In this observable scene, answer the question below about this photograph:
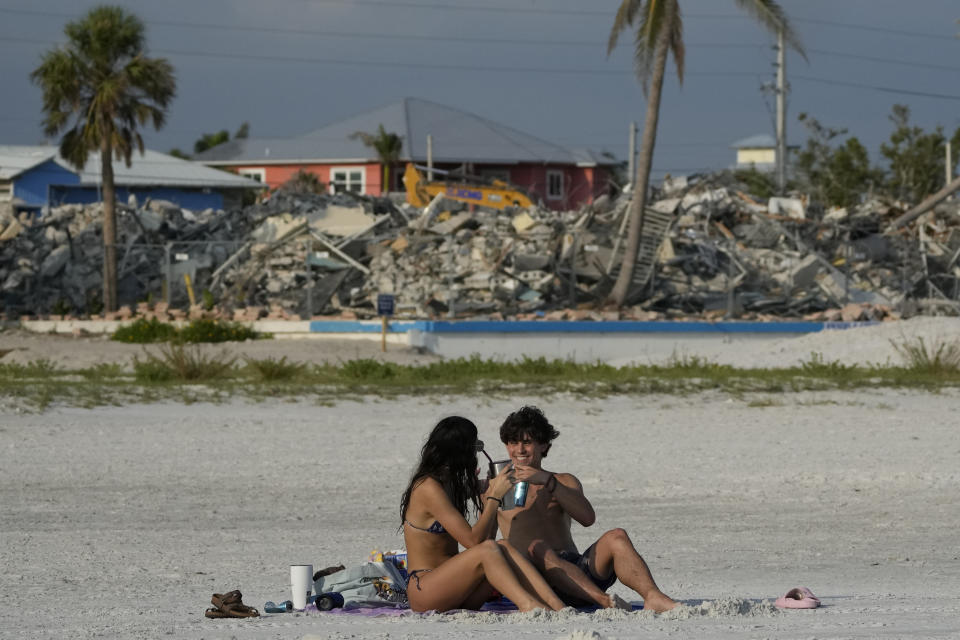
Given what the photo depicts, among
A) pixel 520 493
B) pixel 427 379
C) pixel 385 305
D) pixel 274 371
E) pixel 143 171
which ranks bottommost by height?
pixel 427 379

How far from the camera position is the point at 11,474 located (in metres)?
12.0

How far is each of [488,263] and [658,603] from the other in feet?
71.2

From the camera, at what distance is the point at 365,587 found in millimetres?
6980

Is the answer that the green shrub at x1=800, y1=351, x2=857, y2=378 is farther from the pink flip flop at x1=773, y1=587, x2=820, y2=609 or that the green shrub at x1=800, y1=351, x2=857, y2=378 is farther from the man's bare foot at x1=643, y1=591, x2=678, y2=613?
the man's bare foot at x1=643, y1=591, x2=678, y2=613

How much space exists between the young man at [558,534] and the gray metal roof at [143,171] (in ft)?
128

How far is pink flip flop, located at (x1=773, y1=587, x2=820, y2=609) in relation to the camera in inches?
268

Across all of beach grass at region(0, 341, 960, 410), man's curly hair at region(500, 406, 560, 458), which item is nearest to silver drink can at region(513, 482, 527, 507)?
man's curly hair at region(500, 406, 560, 458)

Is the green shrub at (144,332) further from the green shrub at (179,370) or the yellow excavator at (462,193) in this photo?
the yellow excavator at (462,193)

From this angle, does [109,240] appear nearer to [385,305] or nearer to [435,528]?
[385,305]

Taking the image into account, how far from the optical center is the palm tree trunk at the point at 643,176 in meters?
26.6

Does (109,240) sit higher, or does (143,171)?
(143,171)

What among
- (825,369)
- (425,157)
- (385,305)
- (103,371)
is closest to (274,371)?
(103,371)

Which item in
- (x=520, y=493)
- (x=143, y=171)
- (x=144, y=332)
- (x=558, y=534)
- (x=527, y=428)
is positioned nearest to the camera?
(x=520, y=493)

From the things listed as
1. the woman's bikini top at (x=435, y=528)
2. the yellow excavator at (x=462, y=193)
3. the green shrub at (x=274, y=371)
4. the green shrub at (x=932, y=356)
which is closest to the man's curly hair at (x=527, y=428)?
the woman's bikini top at (x=435, y=528)
